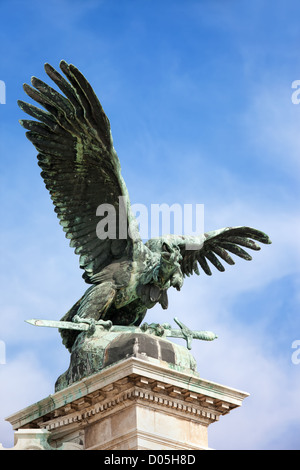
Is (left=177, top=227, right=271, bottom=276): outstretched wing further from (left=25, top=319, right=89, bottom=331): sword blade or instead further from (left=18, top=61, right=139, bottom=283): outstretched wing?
(left=25, top=319, right=89, bottom=331): sword blade

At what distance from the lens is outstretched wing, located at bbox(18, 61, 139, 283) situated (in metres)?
15.7

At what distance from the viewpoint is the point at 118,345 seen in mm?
14648

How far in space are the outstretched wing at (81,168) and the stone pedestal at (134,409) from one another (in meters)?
2.42

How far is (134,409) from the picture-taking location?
1393 centimetres

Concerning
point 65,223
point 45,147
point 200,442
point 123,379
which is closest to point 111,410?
point 123,379

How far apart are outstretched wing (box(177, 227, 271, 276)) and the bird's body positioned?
60 centimetres

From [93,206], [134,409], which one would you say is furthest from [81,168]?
[134,409]

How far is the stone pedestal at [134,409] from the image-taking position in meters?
13.9

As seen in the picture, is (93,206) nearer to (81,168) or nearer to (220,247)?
(81,168)

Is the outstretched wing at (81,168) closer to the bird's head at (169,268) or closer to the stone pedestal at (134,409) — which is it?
the bird's head at (169,268)

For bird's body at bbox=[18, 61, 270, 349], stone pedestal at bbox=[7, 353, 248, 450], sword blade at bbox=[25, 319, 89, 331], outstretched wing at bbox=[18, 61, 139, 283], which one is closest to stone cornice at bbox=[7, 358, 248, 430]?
stone pedestal at bbox=[7, 353, 248, 450]

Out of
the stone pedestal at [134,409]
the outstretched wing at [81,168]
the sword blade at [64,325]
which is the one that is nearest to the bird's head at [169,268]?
the outstretched wing at [81,168]

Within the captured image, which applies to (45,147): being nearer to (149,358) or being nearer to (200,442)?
(149,358)
